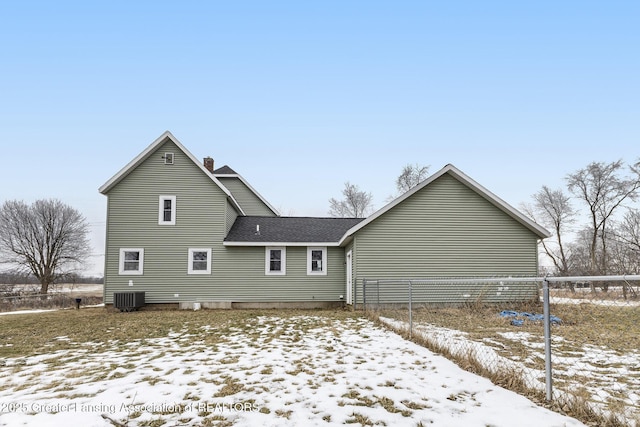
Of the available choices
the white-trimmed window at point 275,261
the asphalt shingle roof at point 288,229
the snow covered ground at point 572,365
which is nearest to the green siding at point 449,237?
the asphalt shingle roof at point 288,229

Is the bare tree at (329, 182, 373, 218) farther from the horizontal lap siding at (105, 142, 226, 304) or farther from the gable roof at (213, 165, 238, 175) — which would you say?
the horizontal lap siding at (105, 142, 226, 304)

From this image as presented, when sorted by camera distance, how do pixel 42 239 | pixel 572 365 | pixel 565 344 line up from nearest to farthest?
pixel 572 365
pixel 565 344
pixel 42 239

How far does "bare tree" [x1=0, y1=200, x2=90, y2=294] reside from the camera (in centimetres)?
3450

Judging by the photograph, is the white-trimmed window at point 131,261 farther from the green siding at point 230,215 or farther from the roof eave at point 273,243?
the green siding at point 230,215

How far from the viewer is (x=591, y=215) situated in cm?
2944

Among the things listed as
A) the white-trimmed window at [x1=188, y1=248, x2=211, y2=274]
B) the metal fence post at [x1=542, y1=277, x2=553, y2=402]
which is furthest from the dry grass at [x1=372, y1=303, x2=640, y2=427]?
the white-trimmed window at [x1=188, y1=248, x2=211, y2=274]

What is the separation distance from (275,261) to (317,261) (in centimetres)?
193

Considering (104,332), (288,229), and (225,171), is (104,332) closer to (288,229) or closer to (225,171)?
(288,229)

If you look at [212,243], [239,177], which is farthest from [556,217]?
[212,243]

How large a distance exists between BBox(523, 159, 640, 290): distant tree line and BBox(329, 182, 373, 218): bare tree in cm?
1720

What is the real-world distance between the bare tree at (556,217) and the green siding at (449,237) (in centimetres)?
2240

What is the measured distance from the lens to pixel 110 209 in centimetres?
1638

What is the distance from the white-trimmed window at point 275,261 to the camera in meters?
A: 16.7

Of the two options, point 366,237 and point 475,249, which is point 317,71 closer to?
point 366,237
